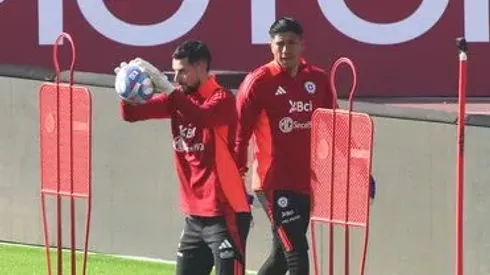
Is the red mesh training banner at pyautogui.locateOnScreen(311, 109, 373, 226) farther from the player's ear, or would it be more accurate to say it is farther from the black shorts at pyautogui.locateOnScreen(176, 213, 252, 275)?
the player's ear

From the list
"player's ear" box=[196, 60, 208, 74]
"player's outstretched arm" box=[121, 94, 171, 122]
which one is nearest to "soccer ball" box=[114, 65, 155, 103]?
"player's outstretched arm" box=[121, 94, 171, 122]

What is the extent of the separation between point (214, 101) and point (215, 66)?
700 centimetres

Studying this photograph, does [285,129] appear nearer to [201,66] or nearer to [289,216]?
[289,216]

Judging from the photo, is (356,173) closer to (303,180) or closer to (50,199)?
(303,180)

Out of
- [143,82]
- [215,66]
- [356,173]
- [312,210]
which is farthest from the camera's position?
[215,66]

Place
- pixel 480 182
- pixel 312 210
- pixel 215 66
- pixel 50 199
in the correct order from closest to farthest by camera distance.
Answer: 1. pixel 312 210
2. pixel 480 182
3. pixel 50 199
4. pixel 215 66

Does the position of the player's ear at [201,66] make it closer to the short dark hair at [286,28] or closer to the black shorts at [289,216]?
the short dark hair at [286,28]

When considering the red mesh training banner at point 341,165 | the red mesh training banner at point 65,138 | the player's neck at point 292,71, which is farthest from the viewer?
the player's neck at point 292,71

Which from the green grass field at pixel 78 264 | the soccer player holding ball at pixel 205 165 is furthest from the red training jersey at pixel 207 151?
the green grass field at pixel 78 264

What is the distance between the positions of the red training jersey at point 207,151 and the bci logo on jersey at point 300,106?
901 mm

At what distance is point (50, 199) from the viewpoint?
12266mm

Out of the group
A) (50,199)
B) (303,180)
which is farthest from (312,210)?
(50,199)

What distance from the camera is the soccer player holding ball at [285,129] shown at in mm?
8992

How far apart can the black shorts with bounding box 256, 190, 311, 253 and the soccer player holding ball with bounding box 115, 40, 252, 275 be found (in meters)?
0.76
